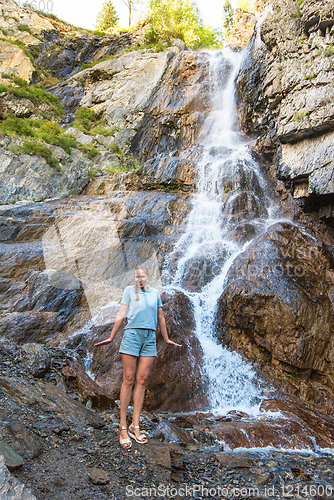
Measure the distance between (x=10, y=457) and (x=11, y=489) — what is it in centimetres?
38

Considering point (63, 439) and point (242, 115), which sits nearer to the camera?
point (63, 439)

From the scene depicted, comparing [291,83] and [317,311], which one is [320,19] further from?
[317,311]

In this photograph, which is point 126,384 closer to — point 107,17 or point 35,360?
point 35,360

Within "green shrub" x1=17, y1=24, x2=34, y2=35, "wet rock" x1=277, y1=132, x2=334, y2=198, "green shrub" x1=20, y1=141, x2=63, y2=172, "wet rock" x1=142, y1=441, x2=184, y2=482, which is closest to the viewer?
"wet rock" x1=142, y1=441, x2=184, y2=482

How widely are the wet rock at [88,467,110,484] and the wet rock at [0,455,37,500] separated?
2.02 ft

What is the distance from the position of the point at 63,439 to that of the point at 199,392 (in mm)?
3734

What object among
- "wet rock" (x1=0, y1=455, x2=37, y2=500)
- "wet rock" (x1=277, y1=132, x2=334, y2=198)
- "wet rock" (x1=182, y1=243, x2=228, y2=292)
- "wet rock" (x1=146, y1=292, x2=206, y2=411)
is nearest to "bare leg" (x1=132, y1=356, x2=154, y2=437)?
"wet rock" (x1=0, y1=455, x2=37, y2=500)

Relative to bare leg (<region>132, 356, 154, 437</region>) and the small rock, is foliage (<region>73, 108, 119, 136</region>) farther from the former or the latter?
the small rock

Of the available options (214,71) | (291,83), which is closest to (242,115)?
(214,71)

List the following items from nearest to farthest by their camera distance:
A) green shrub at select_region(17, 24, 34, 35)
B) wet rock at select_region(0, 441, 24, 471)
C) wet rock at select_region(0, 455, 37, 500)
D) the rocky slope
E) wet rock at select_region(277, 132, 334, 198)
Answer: wet rock at select_region(0, 455, 37, 500) → wet rock at select_region(0, 441, 24, 471) → the rocky slope → wet rock at select_region(277, 132, 334, 198) → green shrub at select_region(17, 24, 34, 35)

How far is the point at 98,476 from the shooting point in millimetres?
2705

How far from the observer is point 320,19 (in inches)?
355

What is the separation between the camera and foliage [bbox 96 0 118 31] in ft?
126

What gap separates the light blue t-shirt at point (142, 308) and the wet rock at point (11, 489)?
1606mm
